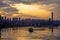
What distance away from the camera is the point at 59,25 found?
12188 centimetres

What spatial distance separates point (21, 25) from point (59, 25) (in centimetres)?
1971

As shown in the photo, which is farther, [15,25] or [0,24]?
[15,25]

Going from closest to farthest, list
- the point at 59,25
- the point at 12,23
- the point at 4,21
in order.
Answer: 1. the point at 4,21
2. the point at 12,23
3. the point at 59,25

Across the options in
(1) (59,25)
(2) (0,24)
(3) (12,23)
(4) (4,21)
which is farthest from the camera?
(1) (59,25)

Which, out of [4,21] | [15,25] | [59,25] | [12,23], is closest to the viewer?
[4,21]

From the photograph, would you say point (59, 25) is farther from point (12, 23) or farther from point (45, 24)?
point (12, 23)

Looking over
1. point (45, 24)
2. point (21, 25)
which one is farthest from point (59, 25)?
point (21, 25)

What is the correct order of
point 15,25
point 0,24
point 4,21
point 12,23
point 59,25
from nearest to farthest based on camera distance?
point 0,24 → point 4,21 → point 12,23 → point 15,25 → point 59,25

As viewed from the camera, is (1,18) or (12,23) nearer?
(1,18)

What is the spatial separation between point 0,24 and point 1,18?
449 cm

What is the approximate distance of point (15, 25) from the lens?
4350 inches

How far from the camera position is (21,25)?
114 metres

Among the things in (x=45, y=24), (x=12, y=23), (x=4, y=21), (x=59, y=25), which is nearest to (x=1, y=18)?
(x=4, y=21)

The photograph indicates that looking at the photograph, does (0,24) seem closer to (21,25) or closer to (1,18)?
(1,18)
